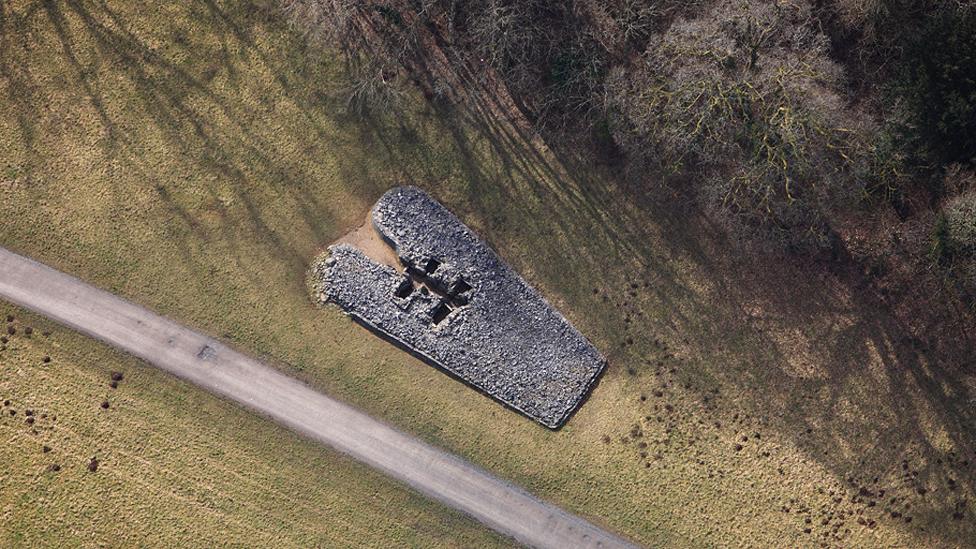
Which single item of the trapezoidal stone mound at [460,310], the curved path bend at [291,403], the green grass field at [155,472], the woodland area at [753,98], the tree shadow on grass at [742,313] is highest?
the woodland area at [753,98]

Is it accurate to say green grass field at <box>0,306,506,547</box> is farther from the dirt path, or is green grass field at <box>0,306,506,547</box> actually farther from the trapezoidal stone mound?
the dirt path

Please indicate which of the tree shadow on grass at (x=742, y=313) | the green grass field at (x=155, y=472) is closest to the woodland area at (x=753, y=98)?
the tree shadow on grass at (x=742, y=313)

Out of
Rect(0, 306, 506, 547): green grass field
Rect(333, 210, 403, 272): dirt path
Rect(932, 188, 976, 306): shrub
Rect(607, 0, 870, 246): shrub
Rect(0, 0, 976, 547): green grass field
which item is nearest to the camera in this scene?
Rect(607, 0, 870, 246): shrub

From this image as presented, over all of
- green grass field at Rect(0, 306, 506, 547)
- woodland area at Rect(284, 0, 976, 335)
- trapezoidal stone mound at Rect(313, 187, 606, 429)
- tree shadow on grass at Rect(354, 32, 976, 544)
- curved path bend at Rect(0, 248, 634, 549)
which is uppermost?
woodland area at Rect(284, 0, 976, 335)

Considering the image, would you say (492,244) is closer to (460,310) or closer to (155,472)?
(460,310)

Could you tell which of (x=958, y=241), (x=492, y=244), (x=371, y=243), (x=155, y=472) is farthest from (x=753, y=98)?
(x=155, y=472)

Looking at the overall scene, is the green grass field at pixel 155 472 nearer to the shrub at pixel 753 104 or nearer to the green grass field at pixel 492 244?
the green grass field at pixel 492 244

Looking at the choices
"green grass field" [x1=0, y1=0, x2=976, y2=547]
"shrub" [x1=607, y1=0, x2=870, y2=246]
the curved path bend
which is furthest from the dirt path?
"shrub" [x1=607, y1=0, x2=870, y2=246]
